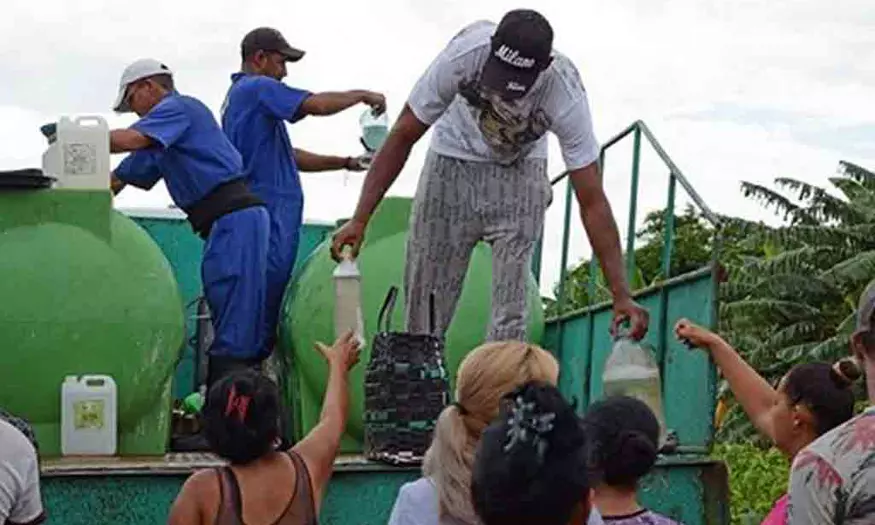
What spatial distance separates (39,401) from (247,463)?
1.72 m

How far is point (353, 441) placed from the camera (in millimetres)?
5902

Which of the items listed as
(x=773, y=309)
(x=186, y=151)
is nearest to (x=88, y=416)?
(x=186, y=151)

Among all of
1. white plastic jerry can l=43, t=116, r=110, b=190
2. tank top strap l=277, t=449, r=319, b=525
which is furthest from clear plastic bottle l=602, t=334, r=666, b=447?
white plastic jerry can l=43, t=116, r=110, b=190

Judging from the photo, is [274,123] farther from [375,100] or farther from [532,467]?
[532,467]

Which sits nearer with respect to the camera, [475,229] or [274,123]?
[475,229]

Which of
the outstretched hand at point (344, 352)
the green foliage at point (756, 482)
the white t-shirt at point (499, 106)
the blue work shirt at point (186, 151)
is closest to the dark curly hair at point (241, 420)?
the outstretched hand at point (344, 352)

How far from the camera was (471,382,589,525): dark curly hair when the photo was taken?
227 cm

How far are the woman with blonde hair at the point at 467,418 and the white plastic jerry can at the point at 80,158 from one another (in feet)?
8.67

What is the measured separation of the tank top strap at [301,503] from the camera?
3.70 m

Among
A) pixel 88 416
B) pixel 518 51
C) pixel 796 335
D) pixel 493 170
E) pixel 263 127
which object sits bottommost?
pixel 796 335

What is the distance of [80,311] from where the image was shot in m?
5.30

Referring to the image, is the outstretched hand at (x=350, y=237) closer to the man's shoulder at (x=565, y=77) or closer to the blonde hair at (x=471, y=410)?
the man's shoulder at (x=565, y=77)

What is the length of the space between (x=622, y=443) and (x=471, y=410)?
1.29ft

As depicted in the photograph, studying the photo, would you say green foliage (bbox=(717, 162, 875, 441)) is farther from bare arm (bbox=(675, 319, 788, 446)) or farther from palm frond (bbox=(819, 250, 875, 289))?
bare arm (bbox=(675, 319, 788, 446))
